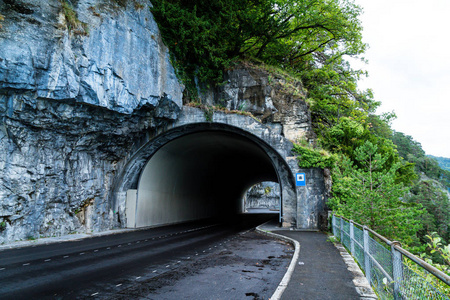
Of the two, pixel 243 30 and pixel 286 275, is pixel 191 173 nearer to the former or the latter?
pixel 243 30

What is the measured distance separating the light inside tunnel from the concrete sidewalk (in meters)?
11.5

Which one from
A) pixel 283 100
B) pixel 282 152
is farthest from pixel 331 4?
pixel 282 152

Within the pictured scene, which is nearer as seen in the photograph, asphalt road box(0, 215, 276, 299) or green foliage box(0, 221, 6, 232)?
asphalt road box(0, 215, 276, 299)

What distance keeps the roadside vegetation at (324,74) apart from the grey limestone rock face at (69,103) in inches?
96.6

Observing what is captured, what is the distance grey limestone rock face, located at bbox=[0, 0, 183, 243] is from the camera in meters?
11.5

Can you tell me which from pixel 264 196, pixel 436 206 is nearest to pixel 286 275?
pixel 436 206

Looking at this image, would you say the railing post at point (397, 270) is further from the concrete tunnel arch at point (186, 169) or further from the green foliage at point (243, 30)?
the green foliage at point (243, 30)

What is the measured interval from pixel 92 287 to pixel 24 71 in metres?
8.64

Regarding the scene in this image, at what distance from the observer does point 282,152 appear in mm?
18859

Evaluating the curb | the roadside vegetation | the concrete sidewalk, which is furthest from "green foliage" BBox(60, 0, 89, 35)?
the concrete sidewalk

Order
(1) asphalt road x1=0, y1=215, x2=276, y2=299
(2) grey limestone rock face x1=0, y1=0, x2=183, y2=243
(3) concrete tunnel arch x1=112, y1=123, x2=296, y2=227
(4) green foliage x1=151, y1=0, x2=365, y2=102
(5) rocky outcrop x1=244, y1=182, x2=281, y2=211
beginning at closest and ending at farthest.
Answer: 1. (1) asphalt road x1=0, y1=215, x2=276, y2=299
2. (2) grey limestone rock face x1=0, y1=0, x2=183, y2=243
3. (4) green foliage x1=151, y1=0, x2=365, y2=102
4. (3) concrete tunnel arch x1=112, y1=123, x2=296, y2=227
5. (5) rocky outcrop x1=244, y1=182, x2=281, y2=211

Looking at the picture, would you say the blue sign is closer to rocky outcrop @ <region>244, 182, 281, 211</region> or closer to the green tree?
the green tree

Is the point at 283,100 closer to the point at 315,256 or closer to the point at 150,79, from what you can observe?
the point at 150,79

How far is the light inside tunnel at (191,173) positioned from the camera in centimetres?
2053
